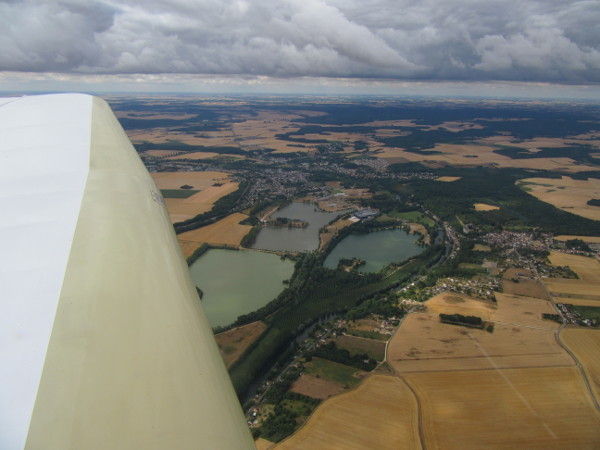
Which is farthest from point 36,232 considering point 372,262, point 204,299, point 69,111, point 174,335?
point 372,262

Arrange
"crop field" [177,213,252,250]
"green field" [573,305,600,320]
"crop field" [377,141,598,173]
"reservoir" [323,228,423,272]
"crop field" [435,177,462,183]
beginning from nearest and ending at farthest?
1. "green field" [573,305,600,320]
2. "reservoir" [323,228,423,272]
3. "crop field" [177,213,252,250]
4. "crop field" [435,177,462,183]
5. "crop field" [377,141,598,173]

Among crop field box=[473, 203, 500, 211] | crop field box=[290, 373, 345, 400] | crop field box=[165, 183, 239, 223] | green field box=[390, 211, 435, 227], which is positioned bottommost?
crop field box=[290, 373, 345, 400]

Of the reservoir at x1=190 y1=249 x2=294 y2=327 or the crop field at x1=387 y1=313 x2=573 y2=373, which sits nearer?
the crop field at x1=387 y1=313 x2=573 y2=373

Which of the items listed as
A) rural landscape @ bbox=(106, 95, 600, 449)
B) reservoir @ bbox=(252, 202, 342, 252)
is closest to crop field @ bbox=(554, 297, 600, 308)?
rural landscape @ bbox=(106, 95, 600, 449)

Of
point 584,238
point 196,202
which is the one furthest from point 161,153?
point 584,238

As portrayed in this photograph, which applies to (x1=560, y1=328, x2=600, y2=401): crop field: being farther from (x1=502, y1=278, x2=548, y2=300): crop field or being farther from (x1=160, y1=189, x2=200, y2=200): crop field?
(x1=160, y1=189, x2=200, y2=200): crop field

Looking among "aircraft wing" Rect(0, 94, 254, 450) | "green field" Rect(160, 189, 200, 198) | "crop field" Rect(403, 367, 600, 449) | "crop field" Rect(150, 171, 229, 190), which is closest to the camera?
"aircraft wing" Rect(0, 94, 254, 450)
